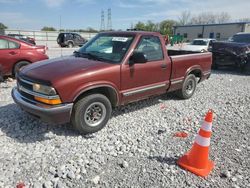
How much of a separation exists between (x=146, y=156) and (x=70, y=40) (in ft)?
82.7

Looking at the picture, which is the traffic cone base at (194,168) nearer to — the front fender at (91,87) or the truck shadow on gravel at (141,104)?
the front fender at (91,87)

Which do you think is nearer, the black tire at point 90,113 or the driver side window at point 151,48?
the black tire at point 90,113

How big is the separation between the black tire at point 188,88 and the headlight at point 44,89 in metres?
3.66

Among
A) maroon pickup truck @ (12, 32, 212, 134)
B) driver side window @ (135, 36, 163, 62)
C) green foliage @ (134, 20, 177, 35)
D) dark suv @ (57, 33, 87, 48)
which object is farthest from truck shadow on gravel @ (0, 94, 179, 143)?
green foliage @ (134, 20, 177, 35)

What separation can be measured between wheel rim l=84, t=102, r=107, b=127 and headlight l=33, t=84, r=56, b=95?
70 centimetres

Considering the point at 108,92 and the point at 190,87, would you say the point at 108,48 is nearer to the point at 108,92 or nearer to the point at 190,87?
the point at 108,92

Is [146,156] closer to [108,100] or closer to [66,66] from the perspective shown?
[108,100]

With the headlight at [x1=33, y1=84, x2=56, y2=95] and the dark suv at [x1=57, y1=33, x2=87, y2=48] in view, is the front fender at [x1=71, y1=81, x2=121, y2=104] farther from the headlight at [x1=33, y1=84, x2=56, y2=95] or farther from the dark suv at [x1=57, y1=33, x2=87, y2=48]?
the dark suv at [x1=57, y1=33, x2=87, y2=48]

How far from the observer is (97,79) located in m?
3.99

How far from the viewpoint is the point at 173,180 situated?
3.02m

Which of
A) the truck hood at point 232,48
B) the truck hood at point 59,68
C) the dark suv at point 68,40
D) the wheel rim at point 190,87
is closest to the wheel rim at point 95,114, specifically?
the truck hood at point 59,68

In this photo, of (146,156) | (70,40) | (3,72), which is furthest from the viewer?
(70,40)

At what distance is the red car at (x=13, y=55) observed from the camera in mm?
7535

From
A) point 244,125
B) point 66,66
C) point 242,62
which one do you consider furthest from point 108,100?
point 242,62
